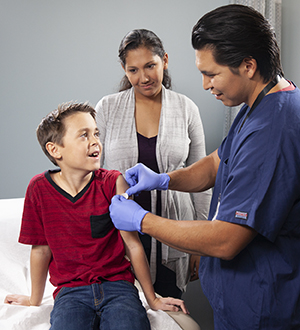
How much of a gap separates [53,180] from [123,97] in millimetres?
603

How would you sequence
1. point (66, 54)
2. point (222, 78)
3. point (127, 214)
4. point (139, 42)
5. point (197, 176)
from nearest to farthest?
point (222, 78) → point (127, 214) → point (197, 176) → point (139, 42) → point (66, 54)

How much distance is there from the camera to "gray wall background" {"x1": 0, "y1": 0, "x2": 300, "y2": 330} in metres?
2.38

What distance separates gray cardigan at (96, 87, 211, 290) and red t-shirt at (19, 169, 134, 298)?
35 cm

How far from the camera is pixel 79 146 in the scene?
133cm

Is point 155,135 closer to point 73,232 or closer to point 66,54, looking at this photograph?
point 73,232

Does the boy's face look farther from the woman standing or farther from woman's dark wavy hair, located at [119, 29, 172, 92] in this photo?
woman's dark wavy hair, located at [119, 29, 172, 92]

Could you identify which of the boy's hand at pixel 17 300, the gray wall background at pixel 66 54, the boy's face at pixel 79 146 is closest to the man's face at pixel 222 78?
the boy's face at pixel 79 146

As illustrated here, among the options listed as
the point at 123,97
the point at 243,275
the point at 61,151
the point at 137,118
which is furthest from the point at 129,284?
the point at 123,97

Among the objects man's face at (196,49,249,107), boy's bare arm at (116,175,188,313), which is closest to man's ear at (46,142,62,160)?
boy's bare arm at (116,175,188,313)

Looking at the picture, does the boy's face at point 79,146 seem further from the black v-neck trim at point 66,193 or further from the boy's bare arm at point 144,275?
the boy's bare arm at point 144,275

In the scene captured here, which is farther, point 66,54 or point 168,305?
point 66,54

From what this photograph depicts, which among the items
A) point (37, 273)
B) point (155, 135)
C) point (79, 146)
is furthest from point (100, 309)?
point (155, 135)

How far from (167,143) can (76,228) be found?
0.60 m

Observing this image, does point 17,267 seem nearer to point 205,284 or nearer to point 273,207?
point 205,284
